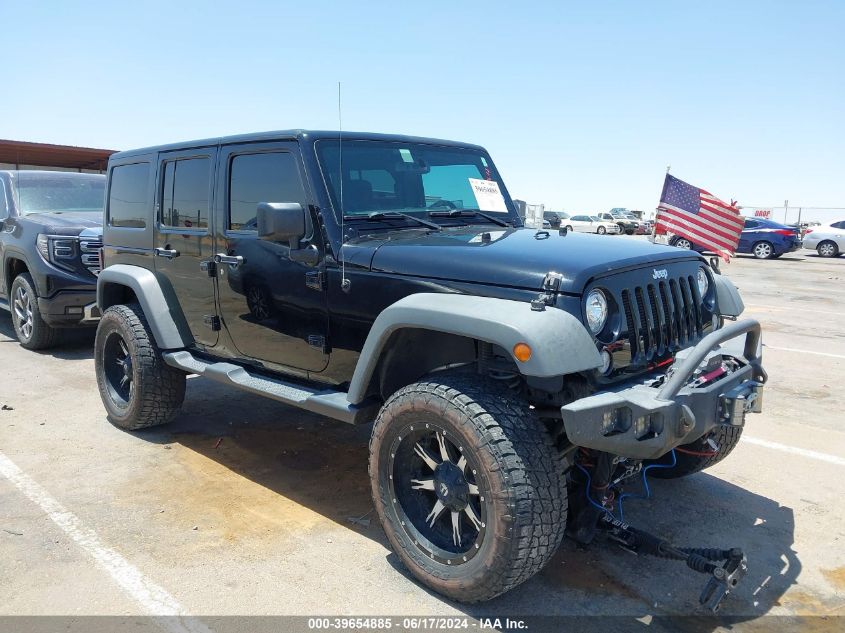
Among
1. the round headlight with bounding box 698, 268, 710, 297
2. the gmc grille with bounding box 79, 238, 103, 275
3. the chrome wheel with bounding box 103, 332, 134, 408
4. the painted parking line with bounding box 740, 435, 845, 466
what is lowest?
the painted parking line with bounding box 740, 435, 845, 466

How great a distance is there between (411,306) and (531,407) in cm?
71

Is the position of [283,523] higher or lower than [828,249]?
lower

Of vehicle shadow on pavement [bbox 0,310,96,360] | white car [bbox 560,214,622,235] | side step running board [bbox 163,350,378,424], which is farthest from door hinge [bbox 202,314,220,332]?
white car [bbox 560,214,622,235]

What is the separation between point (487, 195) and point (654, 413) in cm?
223

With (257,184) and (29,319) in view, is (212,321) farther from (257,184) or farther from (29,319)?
(29,319)

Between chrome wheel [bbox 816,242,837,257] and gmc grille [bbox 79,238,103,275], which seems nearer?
gmc grille [bbox 79,238,103,275]

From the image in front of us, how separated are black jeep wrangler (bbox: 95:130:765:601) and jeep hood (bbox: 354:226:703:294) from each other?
0.01m

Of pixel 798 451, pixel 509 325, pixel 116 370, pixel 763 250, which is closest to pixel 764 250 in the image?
pixel 763 250

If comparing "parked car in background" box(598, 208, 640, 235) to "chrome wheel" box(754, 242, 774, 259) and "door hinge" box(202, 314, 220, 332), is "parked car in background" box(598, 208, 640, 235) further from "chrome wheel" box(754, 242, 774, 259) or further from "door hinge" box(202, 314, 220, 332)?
"door hinge" box(202, 314, 220, 332)

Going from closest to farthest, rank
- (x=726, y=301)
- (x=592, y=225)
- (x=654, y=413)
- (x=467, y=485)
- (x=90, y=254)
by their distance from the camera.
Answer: (x=654, y=413) → (x=467, y=485) → (x=726, y=301) → (x=90, y=254) → (x=592, y=225)

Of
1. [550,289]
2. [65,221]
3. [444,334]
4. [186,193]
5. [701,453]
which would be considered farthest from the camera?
[65,221]

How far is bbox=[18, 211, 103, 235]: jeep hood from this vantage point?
721 cm

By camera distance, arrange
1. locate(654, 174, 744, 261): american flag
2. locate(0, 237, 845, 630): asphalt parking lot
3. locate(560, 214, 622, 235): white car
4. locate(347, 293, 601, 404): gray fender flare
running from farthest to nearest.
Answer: locate(560, 214, 622, 235): white car → locate(654, 174, 744, 261): american flag → locate(0, 237, 845, 630): asphalt parking lot → locate(347, 293, 601, 404): gray fender flare

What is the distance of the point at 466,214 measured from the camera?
13.8 ft
